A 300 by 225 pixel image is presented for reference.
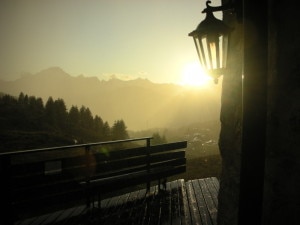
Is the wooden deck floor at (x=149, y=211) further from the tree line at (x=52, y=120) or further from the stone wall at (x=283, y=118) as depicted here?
the tree line at (x=52, y=120)

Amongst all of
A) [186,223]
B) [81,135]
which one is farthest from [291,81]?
[81,135]

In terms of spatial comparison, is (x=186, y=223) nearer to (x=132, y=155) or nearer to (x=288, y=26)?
(x=132, y=155)

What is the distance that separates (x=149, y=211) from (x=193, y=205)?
1031mm

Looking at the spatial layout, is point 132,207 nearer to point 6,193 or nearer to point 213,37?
point 6,193

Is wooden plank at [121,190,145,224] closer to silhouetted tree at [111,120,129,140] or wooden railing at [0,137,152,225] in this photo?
wooden railing at [0,137,152,225]

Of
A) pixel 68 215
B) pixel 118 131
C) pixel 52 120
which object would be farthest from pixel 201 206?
pixel 52 120

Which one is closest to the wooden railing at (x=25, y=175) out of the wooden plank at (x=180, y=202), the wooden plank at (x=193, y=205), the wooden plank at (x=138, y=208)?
the wooden plank at (x=138, y=208)

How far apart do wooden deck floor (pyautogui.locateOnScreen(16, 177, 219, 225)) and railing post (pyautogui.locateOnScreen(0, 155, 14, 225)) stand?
1.73 feet

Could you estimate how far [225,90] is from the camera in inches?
125

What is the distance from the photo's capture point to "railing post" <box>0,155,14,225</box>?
185 inches

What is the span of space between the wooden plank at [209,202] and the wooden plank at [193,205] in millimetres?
245

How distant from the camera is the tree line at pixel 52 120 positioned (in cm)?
11081

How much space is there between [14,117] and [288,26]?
131m

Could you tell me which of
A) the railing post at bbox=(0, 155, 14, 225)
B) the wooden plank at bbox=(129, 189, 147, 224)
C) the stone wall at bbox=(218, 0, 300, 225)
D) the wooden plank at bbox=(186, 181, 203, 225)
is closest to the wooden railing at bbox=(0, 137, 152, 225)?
the railing post at bbox=(0, 155, 14, 225)
